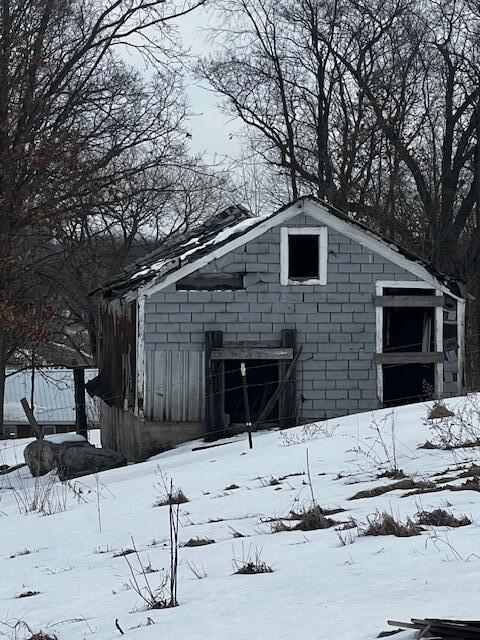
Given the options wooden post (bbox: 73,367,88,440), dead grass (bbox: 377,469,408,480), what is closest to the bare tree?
wooden post (bbox: 73,367,88,440)

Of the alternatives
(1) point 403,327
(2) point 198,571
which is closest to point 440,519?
(2) point 198,571

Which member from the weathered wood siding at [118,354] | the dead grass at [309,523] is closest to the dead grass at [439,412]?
the dead grass at [309,523]

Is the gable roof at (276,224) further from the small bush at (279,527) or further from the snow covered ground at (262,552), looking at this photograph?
the small bush at (279,527)

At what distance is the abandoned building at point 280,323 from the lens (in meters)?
20.2

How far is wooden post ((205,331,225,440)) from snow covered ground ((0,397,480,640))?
20.7ft

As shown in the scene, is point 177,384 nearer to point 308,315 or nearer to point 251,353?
point 251,353

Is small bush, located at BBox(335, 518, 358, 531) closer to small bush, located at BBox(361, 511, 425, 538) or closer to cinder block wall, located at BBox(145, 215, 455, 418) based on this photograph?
small bush, located at BBox(361, 511, 425, 538)

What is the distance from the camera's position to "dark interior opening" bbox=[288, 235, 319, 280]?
68.9 feet

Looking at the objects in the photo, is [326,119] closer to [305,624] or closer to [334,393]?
[334,393]

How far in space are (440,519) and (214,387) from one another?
13353 millimetres

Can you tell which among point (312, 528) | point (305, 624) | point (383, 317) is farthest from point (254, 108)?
point (305, 624)

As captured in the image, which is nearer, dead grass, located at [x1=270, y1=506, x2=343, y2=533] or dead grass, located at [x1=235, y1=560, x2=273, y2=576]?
dead grass, located at [x1=235, y1=560, x2=273, y2=576]

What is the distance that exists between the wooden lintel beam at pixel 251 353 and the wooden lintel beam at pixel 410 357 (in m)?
1.89

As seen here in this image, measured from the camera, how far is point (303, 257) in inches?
868
